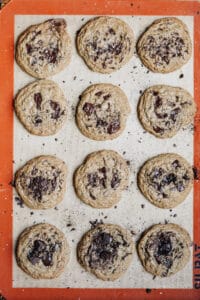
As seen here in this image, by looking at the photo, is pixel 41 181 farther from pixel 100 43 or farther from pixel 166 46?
pixel 166 46

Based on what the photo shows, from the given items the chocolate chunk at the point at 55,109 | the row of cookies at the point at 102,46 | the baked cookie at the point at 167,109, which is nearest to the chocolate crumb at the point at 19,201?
the chocolate chunk at the point at 55,109

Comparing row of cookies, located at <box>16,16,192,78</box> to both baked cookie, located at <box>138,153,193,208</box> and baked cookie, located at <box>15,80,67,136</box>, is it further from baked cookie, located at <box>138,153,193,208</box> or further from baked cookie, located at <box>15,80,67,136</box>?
baked cookie, located at <box>138,153,193,208</box>

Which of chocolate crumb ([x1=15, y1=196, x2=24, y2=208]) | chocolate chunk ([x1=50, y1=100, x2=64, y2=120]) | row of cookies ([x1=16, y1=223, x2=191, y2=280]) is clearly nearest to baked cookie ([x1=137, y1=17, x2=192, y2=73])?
chocolate chunk ([x1=50, y1=100, x2=64, y2=120])

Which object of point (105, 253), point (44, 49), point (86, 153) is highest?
point (44, 49)

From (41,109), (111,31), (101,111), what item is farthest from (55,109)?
(111,31)

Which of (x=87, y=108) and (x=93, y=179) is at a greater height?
(x=87, y=108)

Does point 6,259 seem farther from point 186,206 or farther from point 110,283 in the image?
point 186,206
